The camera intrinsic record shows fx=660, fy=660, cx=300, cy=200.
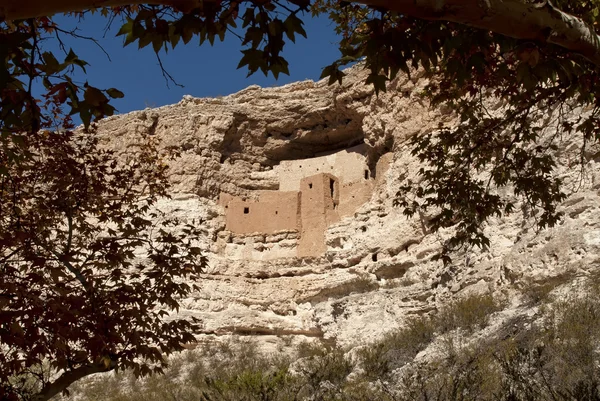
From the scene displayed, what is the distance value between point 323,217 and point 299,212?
120 centimetres

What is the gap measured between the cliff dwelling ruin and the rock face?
0.05 metres

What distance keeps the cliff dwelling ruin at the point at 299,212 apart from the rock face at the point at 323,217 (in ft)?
0.15

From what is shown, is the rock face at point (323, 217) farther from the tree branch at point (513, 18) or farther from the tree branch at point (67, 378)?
the tree branch at point (513, 18)

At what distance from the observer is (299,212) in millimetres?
22344

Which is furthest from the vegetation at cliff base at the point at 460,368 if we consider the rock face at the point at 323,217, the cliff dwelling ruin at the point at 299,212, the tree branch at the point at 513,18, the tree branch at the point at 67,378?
the cliff dwelling ruin at the point at 299,212

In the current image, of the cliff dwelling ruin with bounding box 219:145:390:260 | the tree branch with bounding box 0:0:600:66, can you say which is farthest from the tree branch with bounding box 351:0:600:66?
the cliff dwelling ruin with bounding box 219:145:390:260

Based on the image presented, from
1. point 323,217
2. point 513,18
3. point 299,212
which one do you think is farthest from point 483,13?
point 299,212

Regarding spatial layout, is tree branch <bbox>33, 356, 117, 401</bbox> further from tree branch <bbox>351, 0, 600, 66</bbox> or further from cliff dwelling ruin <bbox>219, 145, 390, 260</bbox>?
cliff dwelling ruin <bbox>219, 145, 390, 260</bbox>

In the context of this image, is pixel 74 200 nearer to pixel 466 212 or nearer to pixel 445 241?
pixel 466 212

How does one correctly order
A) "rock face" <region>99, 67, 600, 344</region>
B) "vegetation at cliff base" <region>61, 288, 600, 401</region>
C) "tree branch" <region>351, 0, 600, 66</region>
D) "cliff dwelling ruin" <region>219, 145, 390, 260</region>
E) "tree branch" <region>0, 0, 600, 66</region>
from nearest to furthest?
1. "tree branch" <region>0, 0, 600, 66</region>
2. "tree branch" <region>351, 0, 600, 66</region>
3. "vegetation at cliff base" <region>61, 288, 600, 401</region>
4. "rock face" <region>99, 67, 600, 344</region>
5. "cliff dwelling ruin" <region>219, 145, 390, 260</region>

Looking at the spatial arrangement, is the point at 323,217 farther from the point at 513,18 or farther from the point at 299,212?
the point at 513,18

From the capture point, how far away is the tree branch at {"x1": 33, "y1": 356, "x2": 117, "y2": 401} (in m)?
6.04

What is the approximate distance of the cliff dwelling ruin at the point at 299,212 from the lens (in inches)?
847

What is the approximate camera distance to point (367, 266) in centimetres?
1852
